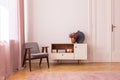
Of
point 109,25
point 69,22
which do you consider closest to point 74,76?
point 69,22

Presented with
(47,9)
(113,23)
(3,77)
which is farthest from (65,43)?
(3,77)

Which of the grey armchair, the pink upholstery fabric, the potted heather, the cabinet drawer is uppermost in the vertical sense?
the potted heather

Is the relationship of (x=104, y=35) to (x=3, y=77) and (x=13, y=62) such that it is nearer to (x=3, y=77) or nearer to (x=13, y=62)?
(x=13, y=62)

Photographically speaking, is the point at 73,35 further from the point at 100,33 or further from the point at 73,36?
the point at 100,33

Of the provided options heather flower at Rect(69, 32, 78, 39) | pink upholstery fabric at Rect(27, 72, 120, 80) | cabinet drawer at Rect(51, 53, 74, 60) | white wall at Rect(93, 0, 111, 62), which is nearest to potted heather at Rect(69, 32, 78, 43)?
heather flower at Rect(69, 32, 78, 39)

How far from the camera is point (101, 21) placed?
6.58 m

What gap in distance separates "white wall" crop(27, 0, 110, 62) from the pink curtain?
0.77 meters

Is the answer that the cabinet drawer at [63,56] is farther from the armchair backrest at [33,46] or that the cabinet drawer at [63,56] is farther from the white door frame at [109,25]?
the white door frame at [109,25]

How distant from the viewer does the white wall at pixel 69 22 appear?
6.55 meters

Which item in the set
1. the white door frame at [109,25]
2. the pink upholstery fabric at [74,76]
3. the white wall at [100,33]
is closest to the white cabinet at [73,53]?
the white wall at [100,33]

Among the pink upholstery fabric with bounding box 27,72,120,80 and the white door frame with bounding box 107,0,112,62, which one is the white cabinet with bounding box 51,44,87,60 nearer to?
the white door frame with bounding box 107,0,112,62

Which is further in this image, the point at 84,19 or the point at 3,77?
the point at 84,19

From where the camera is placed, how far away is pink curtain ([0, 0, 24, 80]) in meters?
4.72

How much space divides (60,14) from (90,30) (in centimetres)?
103
